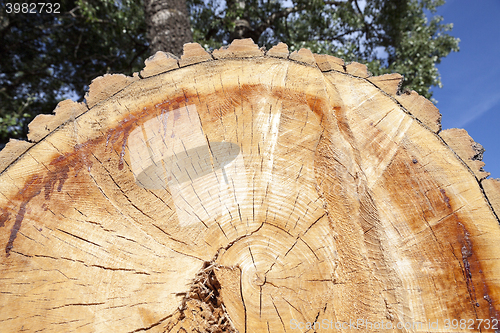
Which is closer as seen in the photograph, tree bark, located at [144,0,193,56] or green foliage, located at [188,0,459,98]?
tree bark, located at [144,0,193,56]

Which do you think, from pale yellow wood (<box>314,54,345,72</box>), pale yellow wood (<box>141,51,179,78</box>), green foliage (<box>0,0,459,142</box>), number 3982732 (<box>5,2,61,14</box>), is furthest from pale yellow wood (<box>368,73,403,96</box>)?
number 3982732 (<box>5,2,61,14</box>)

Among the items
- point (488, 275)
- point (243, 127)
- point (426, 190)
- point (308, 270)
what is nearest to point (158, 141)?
point (243, 127)

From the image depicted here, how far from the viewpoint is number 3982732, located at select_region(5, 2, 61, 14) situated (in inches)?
179

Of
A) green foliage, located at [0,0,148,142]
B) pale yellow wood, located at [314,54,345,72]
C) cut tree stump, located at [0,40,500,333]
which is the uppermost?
green foliage, located at [0,0,148,142]

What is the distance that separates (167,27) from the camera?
277cm

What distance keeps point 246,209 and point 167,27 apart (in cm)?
222

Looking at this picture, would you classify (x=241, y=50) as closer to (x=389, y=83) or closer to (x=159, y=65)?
(x=159, y=65)

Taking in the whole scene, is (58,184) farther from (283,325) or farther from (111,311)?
(283,325)

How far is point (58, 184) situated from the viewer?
3.96ft

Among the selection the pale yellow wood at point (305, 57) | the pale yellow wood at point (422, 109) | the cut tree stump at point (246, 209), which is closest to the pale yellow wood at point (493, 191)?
the cut tree stump at point (246, 209)

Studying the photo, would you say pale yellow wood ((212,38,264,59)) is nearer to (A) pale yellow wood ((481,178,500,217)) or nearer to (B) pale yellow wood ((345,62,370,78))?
(B) pale yellow wood ((345,62,370,78))

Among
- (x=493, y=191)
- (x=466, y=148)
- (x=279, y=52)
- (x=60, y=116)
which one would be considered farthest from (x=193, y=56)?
(x=493, y=191)

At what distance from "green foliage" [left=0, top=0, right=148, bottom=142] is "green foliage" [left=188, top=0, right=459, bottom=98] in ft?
3.80

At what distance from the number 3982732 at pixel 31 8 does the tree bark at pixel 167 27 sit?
2.59 metres
